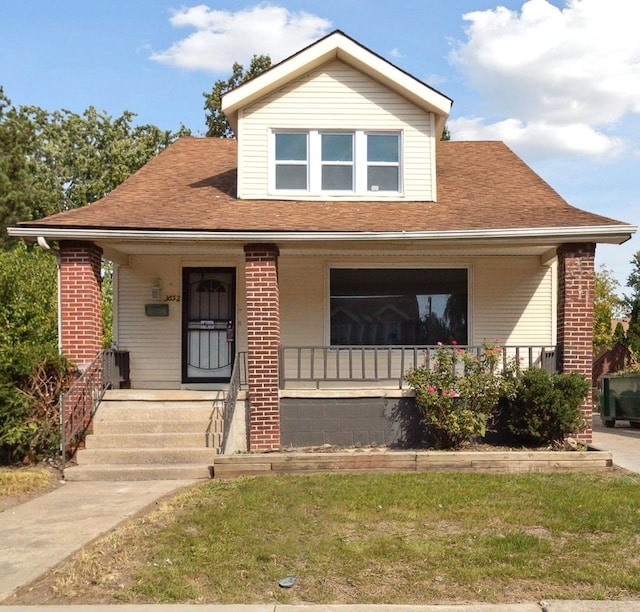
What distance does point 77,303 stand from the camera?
9.90 meters

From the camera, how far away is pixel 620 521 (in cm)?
592

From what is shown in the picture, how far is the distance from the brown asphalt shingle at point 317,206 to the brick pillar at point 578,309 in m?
0.46

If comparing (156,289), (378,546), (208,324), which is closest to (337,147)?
(208,324)

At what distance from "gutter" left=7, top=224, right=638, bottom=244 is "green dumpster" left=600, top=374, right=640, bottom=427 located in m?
6.55

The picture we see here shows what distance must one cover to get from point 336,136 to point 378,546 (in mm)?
8081

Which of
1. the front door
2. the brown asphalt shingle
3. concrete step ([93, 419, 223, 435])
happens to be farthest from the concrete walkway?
the front door

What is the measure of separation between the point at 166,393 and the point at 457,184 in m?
6.47

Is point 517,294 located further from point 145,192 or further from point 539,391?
point 145,192

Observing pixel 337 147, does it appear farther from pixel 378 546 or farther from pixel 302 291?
pixel 378 546

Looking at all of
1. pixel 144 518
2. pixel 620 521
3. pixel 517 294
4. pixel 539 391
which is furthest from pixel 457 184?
pixel 144 518

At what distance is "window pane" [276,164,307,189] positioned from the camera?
38.0 ft

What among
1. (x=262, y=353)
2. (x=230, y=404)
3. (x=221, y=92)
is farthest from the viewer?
(x=221, y=92)

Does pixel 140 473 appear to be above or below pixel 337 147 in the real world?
below

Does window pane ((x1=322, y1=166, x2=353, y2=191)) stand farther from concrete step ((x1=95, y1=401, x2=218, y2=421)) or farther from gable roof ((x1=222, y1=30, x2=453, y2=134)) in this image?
concrete step ((x1=95, y1=401, x2=218, y2=421))
